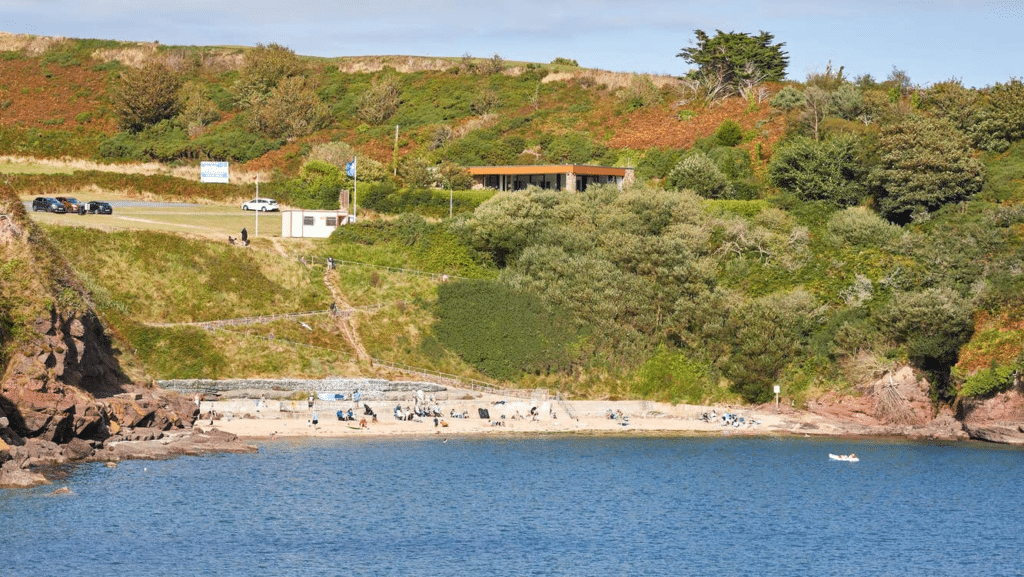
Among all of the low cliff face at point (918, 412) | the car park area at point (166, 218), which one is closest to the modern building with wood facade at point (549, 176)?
the car park area at point (166, 218)

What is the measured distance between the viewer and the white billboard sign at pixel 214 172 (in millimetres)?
111688

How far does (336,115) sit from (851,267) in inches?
2786

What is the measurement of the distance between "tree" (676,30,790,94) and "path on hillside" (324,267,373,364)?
5399cm

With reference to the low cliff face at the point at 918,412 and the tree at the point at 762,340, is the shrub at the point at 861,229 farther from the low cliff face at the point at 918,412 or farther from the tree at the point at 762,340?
the low cliff face at the point at 918,412

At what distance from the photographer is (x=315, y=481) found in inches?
2302

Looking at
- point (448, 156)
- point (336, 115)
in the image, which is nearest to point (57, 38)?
point (336, 115)

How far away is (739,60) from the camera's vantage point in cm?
12412

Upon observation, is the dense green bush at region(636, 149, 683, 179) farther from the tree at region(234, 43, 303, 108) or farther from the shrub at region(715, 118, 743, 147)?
the tree at region(234, 43, 303, 108)

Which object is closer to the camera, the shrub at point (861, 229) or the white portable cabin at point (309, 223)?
the shrub at point (861, 229)

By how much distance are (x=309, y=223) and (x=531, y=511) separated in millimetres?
43971

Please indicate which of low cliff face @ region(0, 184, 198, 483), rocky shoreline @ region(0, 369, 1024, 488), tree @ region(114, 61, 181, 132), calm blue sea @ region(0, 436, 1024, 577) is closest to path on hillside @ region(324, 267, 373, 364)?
rocky shoreline @ region(0, 369, 1024, 488)

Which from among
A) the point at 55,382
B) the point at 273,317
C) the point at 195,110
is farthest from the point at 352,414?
the point at 195,110

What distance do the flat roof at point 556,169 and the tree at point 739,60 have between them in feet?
80.2

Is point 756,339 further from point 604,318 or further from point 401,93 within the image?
point 401,93
